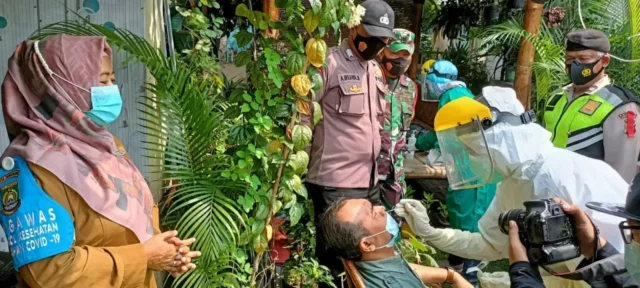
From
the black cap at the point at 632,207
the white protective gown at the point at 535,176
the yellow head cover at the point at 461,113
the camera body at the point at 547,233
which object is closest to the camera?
the black cap at the point at 632,207

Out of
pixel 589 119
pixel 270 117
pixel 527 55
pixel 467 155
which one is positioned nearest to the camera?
pixel 467 155

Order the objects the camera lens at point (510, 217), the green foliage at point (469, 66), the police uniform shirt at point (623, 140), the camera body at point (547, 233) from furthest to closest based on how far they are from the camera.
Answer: the green foliage at point (469, 66) → the police uniform shirt at point (623, 140) → the camera lens at point (510, 217) → the camera body at point (547, 233)

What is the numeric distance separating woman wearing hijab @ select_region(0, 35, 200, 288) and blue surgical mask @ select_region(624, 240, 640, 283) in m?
1.42

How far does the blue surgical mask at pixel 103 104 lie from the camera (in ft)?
6.36

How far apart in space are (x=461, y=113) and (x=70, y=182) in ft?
4.71

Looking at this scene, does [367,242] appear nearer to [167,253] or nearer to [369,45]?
[167,253]

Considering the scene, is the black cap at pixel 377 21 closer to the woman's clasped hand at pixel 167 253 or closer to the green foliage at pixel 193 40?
the green foliage at pixel 193 40

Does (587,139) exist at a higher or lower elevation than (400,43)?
lower

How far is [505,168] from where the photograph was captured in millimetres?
2340

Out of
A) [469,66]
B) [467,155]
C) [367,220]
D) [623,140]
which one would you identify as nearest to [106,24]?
[367,220]

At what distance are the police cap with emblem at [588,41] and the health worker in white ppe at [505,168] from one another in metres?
1.33

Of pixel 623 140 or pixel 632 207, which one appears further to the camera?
pixel 623 140

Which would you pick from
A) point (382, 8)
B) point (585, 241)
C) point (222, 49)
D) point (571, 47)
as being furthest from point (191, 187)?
point (222, 49)

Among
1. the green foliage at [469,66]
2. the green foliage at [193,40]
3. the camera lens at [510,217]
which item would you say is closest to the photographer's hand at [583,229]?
the camera lens at [510,217]
